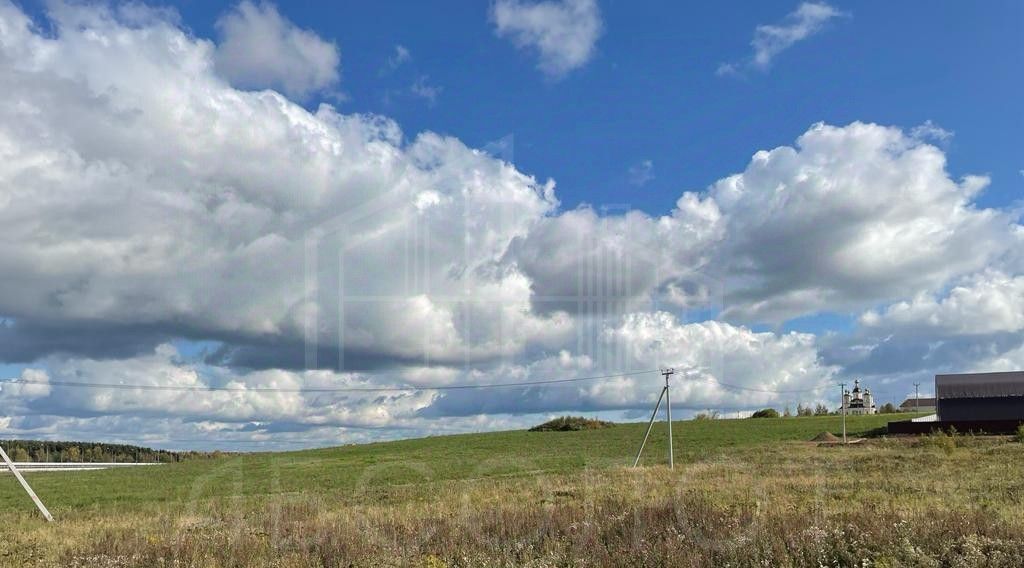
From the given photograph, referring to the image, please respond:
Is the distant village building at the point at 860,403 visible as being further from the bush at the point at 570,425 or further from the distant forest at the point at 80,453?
the distant forest at the point at 80,453

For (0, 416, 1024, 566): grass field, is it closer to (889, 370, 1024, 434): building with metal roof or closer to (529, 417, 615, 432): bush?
(889, 370, 1024, 434): building with metal roof

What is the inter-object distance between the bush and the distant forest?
70.6m

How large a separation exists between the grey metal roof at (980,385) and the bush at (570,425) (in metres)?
47.8

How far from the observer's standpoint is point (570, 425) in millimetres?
122875

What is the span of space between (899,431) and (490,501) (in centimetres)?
6453

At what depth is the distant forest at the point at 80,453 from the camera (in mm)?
156375

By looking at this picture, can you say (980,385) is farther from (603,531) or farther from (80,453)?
(80,453)

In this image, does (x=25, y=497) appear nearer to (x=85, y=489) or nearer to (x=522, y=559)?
(x=85, y=489)

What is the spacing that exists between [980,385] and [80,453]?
165m

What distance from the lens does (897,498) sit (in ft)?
71.7

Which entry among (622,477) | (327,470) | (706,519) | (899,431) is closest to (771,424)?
(899,431)

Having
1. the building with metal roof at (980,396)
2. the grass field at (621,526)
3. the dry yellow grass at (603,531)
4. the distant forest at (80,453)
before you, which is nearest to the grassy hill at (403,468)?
the building with metal roof at (980,396)

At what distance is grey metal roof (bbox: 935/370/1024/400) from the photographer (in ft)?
287

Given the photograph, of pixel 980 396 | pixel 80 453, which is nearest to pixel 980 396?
pixel 980 396
